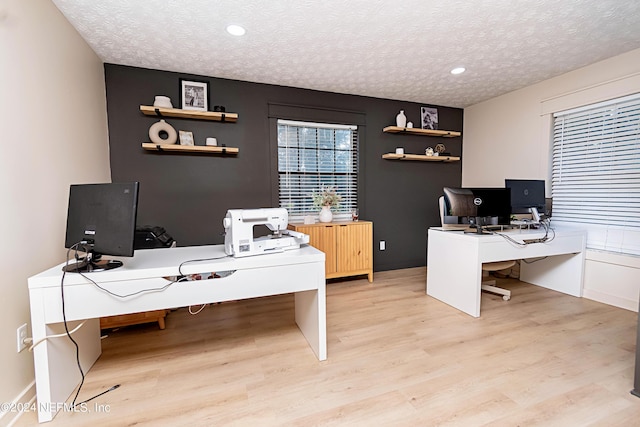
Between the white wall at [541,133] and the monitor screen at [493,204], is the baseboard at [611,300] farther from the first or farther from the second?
the monitor screen at [493,204]

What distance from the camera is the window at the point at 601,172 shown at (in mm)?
2621

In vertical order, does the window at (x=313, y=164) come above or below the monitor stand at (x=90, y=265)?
above

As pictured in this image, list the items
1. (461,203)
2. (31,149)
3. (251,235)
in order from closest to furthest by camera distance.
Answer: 1. (31,149)
2. (251,235)
3. (461,203)

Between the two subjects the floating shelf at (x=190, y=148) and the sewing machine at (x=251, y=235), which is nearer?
the sewing machine at (x=251, y=235)

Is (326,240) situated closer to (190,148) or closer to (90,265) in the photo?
(190,148)

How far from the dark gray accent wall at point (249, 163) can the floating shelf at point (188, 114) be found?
3.1 inches

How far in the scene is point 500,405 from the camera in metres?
1.45

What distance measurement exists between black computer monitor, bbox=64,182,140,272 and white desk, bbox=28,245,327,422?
0.12 metres

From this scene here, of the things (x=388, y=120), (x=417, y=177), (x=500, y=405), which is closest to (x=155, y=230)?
(x=500, y=405)

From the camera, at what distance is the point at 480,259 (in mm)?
2428

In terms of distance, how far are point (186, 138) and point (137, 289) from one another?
196 centimetres

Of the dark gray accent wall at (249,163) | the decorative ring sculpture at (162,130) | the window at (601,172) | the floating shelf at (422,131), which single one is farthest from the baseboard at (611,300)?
the decorative ring sculpture at (162,130)

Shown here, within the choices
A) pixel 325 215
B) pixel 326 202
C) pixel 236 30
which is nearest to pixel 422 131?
pixel 326 202

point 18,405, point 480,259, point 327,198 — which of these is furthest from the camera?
point 327,198
